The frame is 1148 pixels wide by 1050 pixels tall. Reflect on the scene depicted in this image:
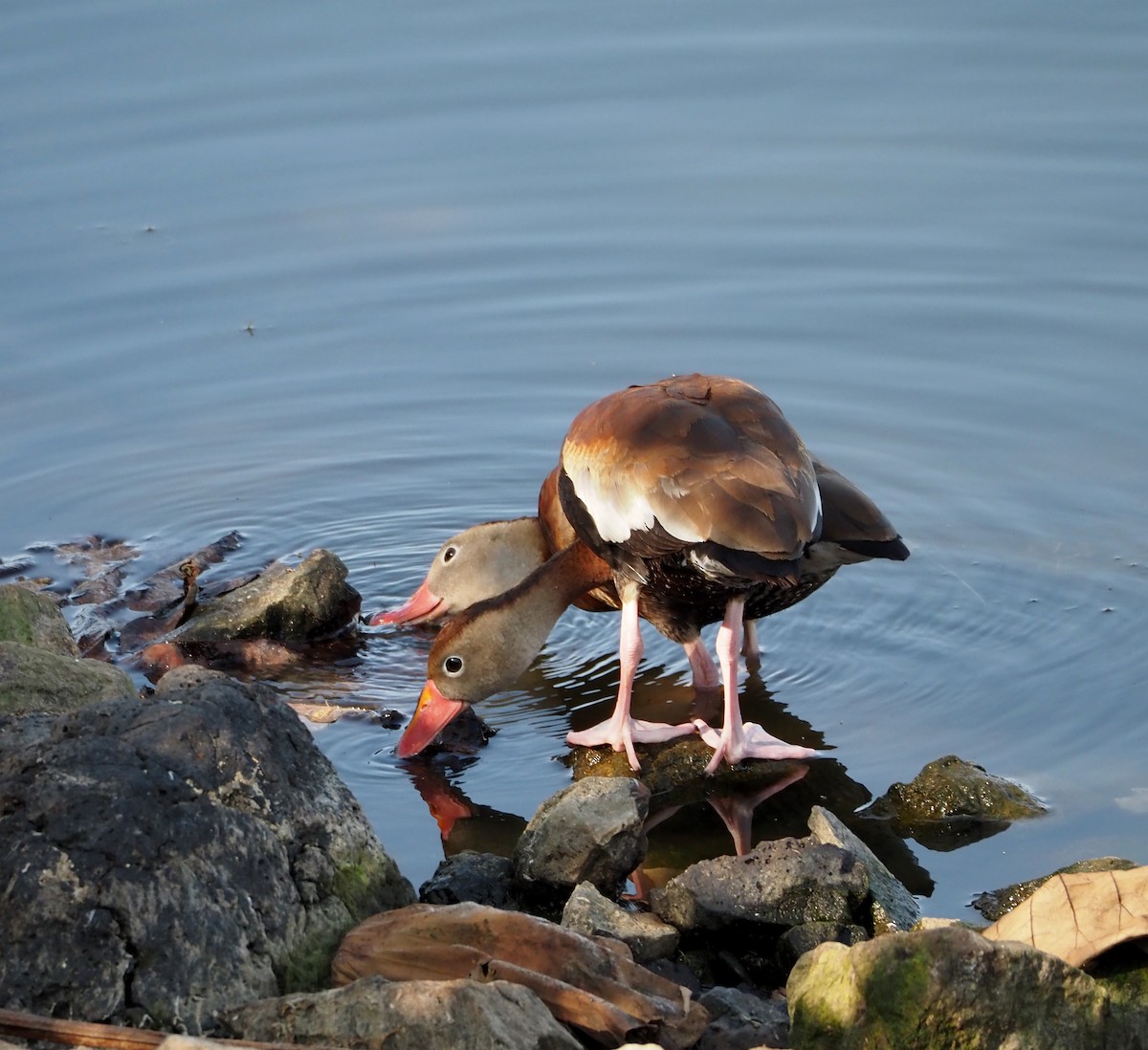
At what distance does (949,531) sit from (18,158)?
727 cm

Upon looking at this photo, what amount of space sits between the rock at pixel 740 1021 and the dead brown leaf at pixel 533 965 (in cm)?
8

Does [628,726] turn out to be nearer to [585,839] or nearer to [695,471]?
[695,471]

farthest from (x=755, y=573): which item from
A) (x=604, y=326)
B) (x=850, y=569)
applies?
→ (x=604, y=326)

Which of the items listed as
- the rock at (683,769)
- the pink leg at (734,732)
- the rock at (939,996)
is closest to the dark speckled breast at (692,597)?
the pink leg at (734,732)

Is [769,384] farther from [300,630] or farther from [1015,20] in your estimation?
[1015,20]

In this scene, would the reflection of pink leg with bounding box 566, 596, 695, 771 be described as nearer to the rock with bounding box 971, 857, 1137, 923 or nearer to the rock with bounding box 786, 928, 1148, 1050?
the rock with bounding box 971, 857, 1137, 923

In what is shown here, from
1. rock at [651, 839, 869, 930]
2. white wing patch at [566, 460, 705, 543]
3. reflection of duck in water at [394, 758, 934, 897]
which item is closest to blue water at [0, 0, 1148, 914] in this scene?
reflection of duck in water at [394, 758, 934, 897]

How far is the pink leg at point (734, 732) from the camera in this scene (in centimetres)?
592

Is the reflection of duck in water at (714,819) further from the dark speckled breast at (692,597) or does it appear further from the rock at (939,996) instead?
the rock at (939,996)

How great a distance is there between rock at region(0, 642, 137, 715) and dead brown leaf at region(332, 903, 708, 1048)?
1.35 meters

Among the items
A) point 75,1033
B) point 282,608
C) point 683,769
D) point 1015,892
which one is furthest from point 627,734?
point 75,1033

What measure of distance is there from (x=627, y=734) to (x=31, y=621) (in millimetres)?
2228

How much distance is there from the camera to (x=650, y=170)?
11.1 m

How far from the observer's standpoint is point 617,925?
14.6ft
